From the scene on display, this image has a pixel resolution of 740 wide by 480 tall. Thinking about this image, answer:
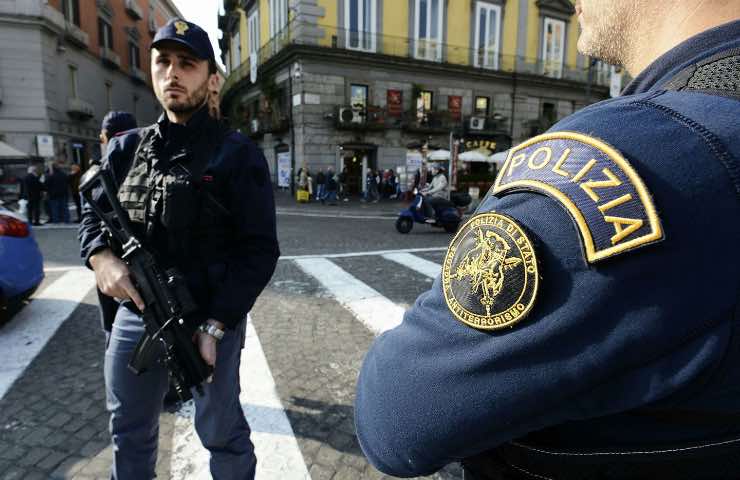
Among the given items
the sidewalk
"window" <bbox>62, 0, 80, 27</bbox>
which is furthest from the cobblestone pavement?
"window" <bbox>62, 0, 80, 27</bbox>

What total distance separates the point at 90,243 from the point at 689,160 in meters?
2.16

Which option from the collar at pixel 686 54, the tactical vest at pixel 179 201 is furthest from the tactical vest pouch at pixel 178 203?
the collar at pixel 686 54

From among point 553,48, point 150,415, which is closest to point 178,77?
point 150,415

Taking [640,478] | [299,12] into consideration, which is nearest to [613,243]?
[640,478]

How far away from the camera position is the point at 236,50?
3027cm

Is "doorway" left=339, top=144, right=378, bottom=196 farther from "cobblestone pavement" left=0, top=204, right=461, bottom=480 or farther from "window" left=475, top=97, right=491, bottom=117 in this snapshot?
"cobblestone pavement" left=0, top=204, right=461, bottom=480

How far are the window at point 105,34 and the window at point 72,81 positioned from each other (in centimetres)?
448

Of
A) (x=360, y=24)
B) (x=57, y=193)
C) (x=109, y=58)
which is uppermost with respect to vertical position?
(x=109, y=58)

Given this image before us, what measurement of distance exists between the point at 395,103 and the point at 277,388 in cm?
→ 2026

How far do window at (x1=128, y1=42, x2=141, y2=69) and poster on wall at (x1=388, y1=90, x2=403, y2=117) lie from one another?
21.9 m

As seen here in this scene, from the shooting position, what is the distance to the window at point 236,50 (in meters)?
29.4

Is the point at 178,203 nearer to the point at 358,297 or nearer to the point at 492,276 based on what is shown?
the point at 492,276

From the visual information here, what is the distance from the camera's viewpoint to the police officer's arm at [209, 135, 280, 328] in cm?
180

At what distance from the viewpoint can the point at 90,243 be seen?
6.31ft
